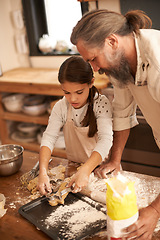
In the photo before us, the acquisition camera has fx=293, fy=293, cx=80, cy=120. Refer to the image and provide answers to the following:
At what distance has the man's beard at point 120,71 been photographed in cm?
125

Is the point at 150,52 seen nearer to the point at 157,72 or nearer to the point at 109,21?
the point at 157,72

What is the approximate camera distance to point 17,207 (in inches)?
49.2

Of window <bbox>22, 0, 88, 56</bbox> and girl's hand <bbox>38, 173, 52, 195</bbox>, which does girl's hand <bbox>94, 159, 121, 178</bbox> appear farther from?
window <bbox>22, 0, 88, 56</bbox>

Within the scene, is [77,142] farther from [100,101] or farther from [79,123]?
[100,101]

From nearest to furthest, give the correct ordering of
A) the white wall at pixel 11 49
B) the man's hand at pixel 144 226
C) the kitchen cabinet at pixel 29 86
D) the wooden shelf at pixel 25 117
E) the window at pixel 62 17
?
the man's hand at pixel 144 226
the kitchen cabinet at pixel 29 86
the wooden shelf at pixel 25 117
the window at pixel 62 17
the white wall at pixel 11 49

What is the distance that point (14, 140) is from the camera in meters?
3.39

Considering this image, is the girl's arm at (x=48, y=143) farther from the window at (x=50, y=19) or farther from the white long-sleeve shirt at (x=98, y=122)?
the window at (x=50, y=19)

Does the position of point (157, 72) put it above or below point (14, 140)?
above

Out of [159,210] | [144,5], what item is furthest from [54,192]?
[144,5]

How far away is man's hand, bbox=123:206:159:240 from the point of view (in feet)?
2.92

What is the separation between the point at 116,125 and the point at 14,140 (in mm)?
2042

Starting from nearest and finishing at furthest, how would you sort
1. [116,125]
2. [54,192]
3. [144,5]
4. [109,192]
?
[109,192] → [54,192] → [116,125] → [144,5]

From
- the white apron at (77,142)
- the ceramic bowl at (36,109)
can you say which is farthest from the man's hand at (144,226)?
the ceramic bowl at (36,109)

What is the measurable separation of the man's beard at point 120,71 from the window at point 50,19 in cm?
198
